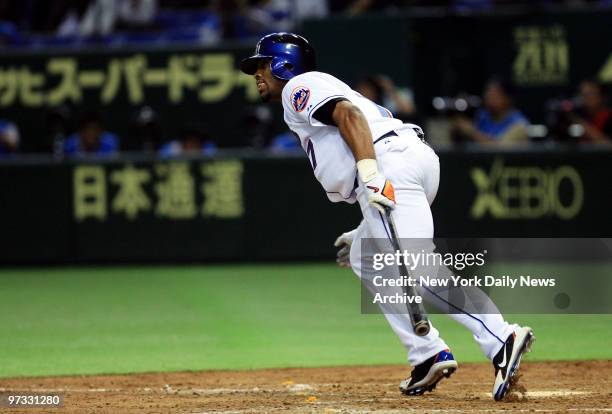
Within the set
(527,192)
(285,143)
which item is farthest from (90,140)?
(527,192)

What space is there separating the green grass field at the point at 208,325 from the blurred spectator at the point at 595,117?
9.50 feet

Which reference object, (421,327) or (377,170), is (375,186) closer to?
(377,170)

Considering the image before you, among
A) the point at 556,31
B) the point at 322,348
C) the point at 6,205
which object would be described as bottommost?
the point at 322,348

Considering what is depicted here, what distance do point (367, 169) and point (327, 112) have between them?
36cm

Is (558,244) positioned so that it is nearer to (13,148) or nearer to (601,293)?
(601,293)

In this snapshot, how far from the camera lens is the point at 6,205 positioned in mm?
12367

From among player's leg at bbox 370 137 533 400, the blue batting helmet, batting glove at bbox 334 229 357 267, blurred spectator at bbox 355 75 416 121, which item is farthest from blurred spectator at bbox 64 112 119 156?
player's leg at bbox 370 137 533 400

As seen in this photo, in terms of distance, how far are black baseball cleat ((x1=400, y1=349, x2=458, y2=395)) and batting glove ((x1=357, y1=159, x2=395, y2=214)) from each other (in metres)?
0.79

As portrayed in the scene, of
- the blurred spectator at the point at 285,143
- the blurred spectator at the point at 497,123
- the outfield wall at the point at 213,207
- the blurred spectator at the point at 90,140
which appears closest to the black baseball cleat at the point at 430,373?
the outfield wall at the point at 213,207

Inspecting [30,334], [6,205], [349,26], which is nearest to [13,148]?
[6,205]

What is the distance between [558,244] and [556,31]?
2.80 m

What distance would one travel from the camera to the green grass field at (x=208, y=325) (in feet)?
24.1

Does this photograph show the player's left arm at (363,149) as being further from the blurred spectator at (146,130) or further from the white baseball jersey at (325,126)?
the blurred spectator at (146,130)

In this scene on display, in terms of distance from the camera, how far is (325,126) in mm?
5527
